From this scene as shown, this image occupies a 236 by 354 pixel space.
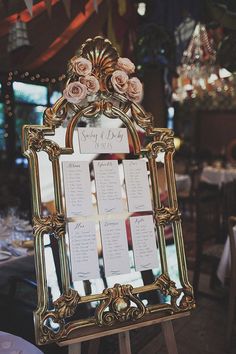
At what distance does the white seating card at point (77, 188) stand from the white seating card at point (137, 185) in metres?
0.19

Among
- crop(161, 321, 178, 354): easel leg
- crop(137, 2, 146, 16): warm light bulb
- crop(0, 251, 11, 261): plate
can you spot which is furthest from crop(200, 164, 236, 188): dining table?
crop(161, 321, 178, 354): easel leg

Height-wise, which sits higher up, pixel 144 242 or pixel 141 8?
pixel 141 8

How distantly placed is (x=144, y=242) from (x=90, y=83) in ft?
2.33

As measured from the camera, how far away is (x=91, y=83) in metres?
1.45

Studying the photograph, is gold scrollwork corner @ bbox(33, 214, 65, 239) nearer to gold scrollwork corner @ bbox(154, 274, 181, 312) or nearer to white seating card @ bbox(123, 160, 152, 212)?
white seating card @ bbox(123, 160, 152, 212)

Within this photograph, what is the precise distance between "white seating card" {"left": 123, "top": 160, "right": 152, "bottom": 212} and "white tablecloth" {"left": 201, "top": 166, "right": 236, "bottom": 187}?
469cm

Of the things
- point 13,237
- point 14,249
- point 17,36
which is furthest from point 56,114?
point 17,36

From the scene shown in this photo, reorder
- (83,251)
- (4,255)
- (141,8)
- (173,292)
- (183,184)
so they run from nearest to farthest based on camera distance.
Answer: (83,251)
(173,292)
(4,255)
(141,8)
(183,184)

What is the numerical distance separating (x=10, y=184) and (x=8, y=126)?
70 centimetres

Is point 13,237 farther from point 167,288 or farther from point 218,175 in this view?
point 218,175

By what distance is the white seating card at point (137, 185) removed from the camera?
1.53 m

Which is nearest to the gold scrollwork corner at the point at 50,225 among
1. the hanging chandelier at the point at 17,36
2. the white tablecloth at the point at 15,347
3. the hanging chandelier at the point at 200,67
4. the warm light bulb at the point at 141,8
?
the white tablecloth at the point at 15,347

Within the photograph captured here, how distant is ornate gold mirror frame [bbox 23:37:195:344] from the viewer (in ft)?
4.25

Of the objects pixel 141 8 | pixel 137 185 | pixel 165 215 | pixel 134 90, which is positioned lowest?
pixel 165 215
